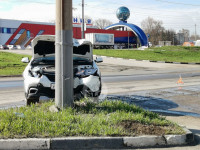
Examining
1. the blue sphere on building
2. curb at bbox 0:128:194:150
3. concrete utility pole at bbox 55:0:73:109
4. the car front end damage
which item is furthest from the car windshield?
the blue sphere on building

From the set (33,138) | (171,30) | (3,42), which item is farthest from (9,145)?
(171,30)

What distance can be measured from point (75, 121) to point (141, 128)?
1153 millimetres

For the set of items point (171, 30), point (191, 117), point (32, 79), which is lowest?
point (191, 117)

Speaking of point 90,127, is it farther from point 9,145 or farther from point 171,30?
point 171,30

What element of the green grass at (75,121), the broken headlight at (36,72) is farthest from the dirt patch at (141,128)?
the broken headlight at (36,72)

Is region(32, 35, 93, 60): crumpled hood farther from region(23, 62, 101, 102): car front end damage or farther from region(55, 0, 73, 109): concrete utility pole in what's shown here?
region(55, 0, 73, 109): concrete utility pole

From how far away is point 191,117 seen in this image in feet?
22.5

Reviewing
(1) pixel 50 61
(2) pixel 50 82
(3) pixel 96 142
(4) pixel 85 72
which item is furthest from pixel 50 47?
(3) pixel 96 142

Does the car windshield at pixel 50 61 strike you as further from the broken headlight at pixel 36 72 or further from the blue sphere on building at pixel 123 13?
the blue sphere on building at pixel 123 13

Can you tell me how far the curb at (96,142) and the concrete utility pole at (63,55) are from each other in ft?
5.30

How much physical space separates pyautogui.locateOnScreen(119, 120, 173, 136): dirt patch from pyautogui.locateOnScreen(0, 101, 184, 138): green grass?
0.07 meters

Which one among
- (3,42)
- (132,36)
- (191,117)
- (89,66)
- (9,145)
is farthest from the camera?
(132,36)

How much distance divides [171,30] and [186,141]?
Answer: 425ft

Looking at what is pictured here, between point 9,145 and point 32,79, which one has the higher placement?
point 32,79
